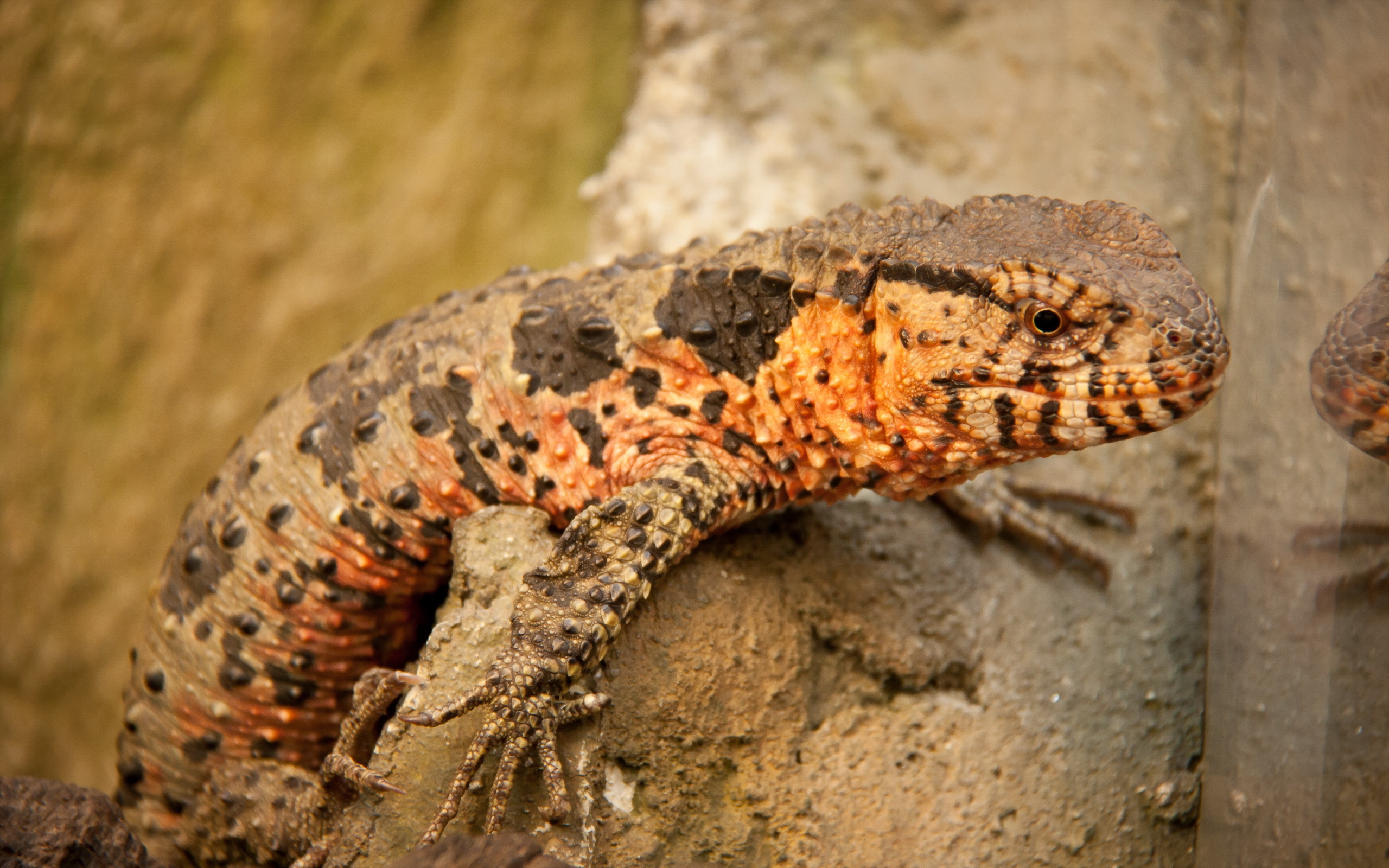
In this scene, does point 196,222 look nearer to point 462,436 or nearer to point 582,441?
point 462,436

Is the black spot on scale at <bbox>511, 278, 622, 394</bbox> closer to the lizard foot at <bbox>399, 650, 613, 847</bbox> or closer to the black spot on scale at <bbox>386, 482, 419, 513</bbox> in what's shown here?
the black spot on scale at <bbox>386, 482, 419, 513</bbox>

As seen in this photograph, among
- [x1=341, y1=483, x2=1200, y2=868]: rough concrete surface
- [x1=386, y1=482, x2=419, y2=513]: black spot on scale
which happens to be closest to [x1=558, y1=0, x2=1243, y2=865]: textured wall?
[x1=341, y1=483, x2=1200, y2=868]: rough concrete surface

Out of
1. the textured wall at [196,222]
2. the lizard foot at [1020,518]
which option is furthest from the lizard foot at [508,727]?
the textured wall at [196,222]

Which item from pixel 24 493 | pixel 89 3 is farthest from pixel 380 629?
pixel 89 3

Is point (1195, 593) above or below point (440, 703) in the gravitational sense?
below

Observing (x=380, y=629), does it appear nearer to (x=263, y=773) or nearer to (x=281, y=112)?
(x=263, y=773)

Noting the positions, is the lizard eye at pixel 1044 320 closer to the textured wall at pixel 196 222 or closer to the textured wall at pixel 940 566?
the textured wall at pixel 940 566

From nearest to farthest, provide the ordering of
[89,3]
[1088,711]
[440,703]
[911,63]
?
[440,703], [1088,711], [89,3], [911,63]
